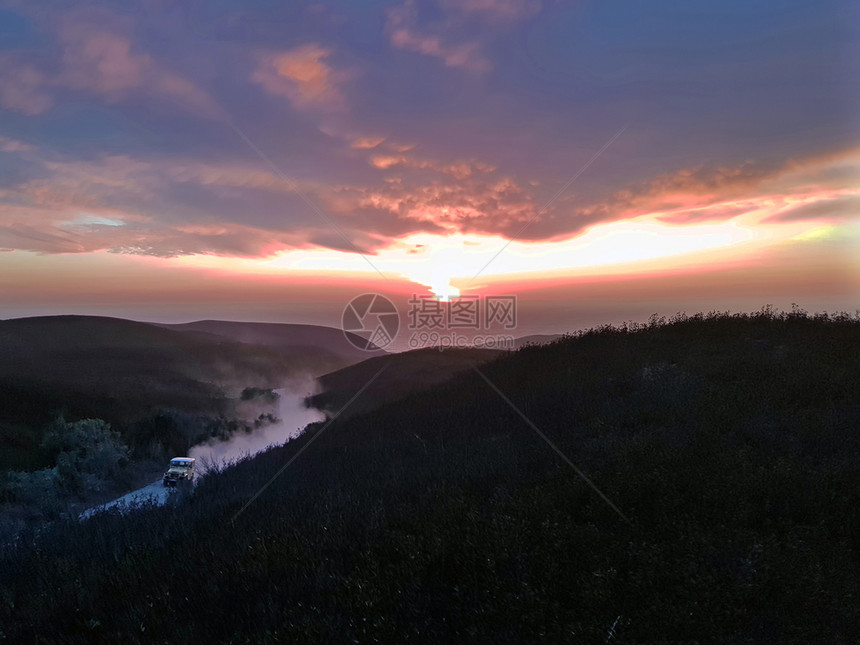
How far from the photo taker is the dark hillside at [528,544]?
156 inches

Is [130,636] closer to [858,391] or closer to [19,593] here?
[19,593]

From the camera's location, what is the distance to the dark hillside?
3.96 meters

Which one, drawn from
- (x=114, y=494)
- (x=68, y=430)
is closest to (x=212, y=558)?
(x=114, y=494)

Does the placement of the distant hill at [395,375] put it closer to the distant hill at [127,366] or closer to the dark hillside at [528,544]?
the distant hill at [127,366]

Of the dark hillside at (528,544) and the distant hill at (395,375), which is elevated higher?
the dark hillside at (528,544)

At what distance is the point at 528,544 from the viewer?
191 inches

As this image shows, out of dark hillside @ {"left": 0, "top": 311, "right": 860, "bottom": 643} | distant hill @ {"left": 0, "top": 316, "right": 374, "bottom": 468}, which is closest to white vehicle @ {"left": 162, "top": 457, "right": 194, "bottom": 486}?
dark hillside @ {"left": 0, "top": 311, "right": 860, "bottom": 643}

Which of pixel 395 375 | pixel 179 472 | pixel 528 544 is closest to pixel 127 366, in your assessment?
pixel 395 375

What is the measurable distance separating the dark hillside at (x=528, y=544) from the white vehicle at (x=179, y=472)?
679 centimetres

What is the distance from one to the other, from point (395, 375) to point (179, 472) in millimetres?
20436

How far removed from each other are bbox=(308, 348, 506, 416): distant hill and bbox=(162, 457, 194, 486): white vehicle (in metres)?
9.75

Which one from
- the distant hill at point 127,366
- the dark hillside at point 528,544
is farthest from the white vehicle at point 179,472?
the distant hill at point 127,366

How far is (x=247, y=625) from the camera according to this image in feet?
13.7

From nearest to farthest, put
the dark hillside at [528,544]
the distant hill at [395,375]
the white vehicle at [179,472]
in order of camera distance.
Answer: the dark hillside at [528,544] → the white vehicle at [179,472] → the distant hill at [395,375]
